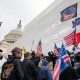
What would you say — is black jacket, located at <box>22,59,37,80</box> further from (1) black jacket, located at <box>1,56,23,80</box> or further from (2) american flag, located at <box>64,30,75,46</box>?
(2) american flag, located at <box>64,30,75,46</box>

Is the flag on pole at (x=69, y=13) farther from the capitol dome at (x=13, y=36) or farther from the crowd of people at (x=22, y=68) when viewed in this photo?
the capitol dome at (x=13, y=36)

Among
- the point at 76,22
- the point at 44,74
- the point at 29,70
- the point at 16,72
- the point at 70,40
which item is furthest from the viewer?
the point at 76,22

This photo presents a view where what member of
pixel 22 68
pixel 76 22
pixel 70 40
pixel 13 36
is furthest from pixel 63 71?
pixel 13 36

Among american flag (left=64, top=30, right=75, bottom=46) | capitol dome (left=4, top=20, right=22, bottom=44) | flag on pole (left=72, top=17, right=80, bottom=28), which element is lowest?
american flag (left=64, top=30, right=75, bottom=46)

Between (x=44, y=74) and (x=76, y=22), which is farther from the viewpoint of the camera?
(x=76, y=22)

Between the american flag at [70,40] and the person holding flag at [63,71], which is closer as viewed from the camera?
the person holding flag at [63,71]

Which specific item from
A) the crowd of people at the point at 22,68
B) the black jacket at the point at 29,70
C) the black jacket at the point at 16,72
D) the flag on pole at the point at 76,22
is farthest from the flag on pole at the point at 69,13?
the black jacket at the point at 16,72

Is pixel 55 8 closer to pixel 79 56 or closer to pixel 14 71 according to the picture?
pixel 79 56

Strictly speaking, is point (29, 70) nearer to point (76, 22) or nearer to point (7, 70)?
point (7, 70)

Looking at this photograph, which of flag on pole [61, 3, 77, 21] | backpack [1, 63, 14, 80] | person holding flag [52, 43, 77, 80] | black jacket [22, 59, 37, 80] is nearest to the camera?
backpack [1, 63, 14, 80]

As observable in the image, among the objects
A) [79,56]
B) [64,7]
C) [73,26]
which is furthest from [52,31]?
[79,56]

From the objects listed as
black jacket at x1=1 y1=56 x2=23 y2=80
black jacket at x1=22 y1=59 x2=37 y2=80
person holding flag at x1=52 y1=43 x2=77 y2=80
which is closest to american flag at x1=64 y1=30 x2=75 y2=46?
person holding flag at x1=52 y1=43 x2=77 y2=80

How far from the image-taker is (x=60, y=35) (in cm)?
1642

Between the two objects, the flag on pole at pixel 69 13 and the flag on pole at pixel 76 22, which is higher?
the flag on pole at pixel 69 13
